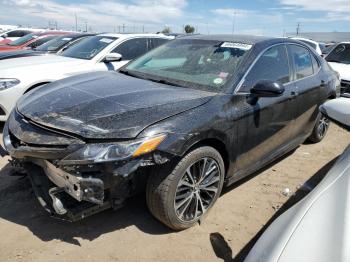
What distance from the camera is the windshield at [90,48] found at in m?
6.51

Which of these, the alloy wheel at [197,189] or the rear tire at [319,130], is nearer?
the alloy wheel at [197,189]

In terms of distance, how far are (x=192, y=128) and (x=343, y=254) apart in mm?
1545

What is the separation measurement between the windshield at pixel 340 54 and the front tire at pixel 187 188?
701 centimetres

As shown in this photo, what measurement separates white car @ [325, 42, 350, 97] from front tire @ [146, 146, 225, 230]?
561cm

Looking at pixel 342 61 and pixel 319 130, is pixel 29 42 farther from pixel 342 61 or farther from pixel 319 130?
pixel 319 130

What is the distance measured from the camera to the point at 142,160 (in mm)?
2475

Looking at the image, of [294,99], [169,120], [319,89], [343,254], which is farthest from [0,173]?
[319,89]

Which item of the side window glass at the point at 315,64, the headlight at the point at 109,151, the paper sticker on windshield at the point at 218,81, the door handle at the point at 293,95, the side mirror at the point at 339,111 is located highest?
the side window glass at the point at 315,64

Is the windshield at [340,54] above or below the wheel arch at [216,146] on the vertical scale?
above

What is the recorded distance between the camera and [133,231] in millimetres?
3084

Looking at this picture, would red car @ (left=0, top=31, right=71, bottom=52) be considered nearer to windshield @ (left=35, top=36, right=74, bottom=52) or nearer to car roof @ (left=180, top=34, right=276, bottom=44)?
windshield @ (left=35, top=36, right=74, bottom=52)

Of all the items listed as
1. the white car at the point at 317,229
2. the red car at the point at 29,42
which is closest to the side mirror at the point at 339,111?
the white car at the point at 317,229

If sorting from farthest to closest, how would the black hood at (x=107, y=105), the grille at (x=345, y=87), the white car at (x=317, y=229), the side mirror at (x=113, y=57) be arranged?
the grille at (x=345, y=87)
the side mirror at (x=113, y=57)
the black hood at (x=107, y=105)
the white car at (x=317, y=229)

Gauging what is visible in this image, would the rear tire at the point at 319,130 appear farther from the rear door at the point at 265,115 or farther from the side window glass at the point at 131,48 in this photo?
the side window glass at the point at 131,48
